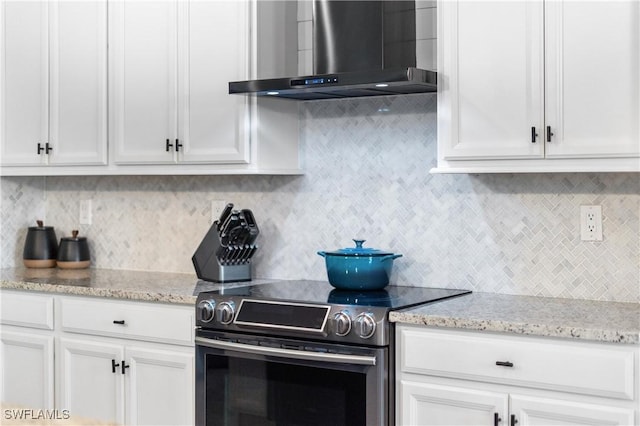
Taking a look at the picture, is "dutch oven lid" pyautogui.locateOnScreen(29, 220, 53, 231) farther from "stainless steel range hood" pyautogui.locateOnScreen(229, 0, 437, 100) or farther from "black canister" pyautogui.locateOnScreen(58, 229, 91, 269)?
"stainless steel range hood" pyautogui.locateOnScreen(229, 0, 437, 100)

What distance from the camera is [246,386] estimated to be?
3.12 m

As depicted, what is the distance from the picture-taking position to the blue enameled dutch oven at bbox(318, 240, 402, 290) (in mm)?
3252

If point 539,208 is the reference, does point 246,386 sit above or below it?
below

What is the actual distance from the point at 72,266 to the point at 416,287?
1.82m

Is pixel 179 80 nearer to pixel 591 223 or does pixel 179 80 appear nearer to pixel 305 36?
pixel 305 36

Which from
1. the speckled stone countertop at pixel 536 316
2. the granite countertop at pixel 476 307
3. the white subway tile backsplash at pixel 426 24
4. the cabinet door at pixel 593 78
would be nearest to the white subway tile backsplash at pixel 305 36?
the white subway tile backsplash at pixel 426 24

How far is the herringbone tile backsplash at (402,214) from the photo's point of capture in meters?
3.12

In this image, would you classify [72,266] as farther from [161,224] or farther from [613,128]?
[613,128]

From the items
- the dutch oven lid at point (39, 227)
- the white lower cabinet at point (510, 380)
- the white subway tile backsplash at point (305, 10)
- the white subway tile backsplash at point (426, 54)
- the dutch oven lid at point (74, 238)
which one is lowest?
the white lower cabinet at point (510, 380)

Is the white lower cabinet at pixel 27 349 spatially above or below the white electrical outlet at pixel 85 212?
below

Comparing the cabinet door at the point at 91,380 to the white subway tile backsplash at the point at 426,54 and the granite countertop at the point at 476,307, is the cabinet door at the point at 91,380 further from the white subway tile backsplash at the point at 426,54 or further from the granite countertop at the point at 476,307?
the white subway tile backsplash at the point at 426,54

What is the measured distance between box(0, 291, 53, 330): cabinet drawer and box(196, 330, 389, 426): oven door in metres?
0.90

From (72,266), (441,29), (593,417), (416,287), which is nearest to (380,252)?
(416,287)

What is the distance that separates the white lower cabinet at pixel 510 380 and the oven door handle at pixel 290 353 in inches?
5.3
